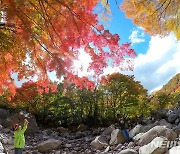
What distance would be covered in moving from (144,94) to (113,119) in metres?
3.25

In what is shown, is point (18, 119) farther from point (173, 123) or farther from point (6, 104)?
point (173, 123)

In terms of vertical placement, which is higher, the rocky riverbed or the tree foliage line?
the tree foliage line

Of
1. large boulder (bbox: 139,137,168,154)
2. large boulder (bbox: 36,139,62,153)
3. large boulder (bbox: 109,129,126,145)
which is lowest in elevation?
large boulder (bbox: 139,137,168,154)

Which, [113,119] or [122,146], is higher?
[113,119]

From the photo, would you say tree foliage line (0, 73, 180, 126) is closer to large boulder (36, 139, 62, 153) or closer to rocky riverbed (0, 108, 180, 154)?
rocky riverbed (0, 108, 180, 154)

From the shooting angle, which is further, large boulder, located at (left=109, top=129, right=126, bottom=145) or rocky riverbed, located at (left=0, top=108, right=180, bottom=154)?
large boulder, located at (left=109, top=129, right=126, bottom=145)

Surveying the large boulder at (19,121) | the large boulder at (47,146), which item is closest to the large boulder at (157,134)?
the large boulder at (47,146)

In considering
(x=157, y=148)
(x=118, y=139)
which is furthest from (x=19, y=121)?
(x=157, y=148)

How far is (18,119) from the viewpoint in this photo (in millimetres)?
18281

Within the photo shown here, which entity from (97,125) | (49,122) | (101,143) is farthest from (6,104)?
(101,143)

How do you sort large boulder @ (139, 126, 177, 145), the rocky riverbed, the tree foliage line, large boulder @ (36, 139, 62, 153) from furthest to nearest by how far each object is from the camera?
the tree foliage line
large boulder @ (36, 139, 62, 153)
large boulder @ (139, 126, 177, 145)
the rocky riverbed

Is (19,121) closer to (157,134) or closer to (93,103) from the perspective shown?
(93,103)

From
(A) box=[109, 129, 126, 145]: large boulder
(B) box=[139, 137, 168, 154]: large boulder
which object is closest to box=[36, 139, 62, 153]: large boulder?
(A) box=[109, 129, 126, 145]: large boulder

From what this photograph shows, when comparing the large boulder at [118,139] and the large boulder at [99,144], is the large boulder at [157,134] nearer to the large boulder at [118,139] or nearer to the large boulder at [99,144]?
the large boulder at [118,139]
